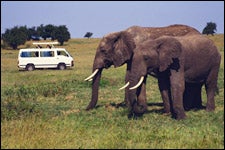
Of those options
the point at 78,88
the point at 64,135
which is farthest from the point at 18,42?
the point at 64,135

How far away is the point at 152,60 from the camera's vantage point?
38.6 feet

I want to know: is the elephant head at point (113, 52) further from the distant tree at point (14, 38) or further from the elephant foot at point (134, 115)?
the distant tree at point (14, 38)

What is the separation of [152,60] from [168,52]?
49 centimetres

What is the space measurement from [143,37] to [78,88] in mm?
7139

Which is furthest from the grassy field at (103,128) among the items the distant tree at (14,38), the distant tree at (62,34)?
the distant tree at (62,34)

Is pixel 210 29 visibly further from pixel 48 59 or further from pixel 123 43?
pixel 123 43

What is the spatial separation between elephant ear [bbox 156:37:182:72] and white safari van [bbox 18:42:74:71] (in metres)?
26.4

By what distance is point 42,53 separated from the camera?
37.6 m

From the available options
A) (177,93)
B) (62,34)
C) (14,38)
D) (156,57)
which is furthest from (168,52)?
(62,34)

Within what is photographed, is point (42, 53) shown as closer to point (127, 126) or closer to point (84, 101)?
point (84, 101)

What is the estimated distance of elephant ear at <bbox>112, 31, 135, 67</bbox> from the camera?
1409 centimetres

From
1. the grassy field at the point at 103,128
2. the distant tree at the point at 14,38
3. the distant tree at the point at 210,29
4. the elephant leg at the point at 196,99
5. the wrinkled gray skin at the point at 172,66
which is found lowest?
the grassy field at the point at 103,128

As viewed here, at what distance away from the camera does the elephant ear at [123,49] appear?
14094 millimetres

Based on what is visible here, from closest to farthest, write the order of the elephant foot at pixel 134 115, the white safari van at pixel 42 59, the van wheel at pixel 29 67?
the elephant foot at pixel 134 115 → the van wheel at pixel 29 67 → the white safari van at pixel 42 59
